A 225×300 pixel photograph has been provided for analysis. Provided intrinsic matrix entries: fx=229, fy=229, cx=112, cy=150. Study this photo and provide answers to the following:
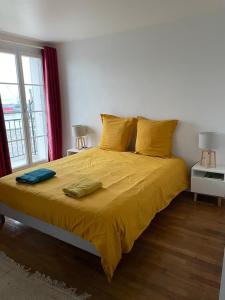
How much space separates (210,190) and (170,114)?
1.16 metres

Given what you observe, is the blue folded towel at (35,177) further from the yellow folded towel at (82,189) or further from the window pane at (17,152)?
the window pane at (17,152)

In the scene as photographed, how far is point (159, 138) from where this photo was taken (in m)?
3.14

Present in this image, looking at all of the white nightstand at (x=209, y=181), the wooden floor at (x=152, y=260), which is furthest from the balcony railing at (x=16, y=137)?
the white nightstand at (x=209, y=181)

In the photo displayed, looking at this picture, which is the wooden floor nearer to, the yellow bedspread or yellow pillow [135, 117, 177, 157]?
the yellow bedspread

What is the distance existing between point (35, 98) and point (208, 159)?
3.13 meters

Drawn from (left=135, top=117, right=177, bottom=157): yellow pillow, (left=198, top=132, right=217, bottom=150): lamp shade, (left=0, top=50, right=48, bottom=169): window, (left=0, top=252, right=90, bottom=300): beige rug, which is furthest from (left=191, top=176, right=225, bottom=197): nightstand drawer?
(left=0, top=50, right=48, bottom=169): window

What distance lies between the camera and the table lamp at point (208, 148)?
283 centimetres

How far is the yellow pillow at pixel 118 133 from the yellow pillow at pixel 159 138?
320 millimetres

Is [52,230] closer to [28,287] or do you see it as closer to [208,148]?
[28,287]

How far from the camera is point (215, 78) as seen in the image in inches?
113

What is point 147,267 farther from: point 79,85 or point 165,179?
point 79,85

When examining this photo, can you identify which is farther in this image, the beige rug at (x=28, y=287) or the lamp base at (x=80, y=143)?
the lamp base at (x=80, y=143)

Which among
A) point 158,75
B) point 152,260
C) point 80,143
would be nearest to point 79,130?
point 80,143

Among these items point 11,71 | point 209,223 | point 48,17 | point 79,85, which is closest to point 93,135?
point 79,85
